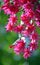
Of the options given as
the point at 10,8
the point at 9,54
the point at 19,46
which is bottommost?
the point at 19,46

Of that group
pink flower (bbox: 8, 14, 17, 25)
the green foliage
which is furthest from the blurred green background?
pink flower (bbox: 8, 14, 17, 25)

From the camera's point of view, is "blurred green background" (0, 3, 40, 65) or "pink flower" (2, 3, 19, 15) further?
"blurred green background" (0, 3, 40, 65)

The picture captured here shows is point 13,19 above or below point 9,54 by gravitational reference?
below

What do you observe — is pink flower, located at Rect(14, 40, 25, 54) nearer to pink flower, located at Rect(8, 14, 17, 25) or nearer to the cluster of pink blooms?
the cluster of pink blooms

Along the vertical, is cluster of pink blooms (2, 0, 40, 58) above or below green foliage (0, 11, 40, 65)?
below

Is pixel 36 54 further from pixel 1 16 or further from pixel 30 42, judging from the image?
pixel 30 42

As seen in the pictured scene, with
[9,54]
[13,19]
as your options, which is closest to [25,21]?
[13,19]

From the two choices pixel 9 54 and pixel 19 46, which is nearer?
pixel 19 46

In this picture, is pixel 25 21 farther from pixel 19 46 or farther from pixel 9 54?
pixel 9 54


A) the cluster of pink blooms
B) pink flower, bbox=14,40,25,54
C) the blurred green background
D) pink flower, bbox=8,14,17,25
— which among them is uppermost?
the blurred green background
